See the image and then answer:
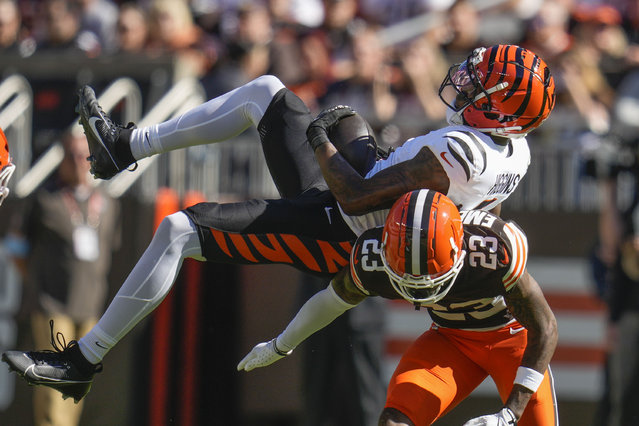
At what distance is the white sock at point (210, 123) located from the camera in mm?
5312

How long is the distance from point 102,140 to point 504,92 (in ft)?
6.03

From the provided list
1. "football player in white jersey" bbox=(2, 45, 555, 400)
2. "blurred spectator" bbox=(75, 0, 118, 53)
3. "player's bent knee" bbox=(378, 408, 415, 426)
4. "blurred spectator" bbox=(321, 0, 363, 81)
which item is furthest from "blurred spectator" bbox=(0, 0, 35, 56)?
"player's bent knee" bbox=(378, 408, 415, 426)

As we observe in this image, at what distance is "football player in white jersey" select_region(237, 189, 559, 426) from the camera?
463 centimetres

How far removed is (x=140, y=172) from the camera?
821 cm

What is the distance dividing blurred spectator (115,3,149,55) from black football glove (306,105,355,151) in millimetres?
4430

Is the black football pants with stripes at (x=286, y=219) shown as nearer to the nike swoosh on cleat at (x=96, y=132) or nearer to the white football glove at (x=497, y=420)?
the nike swoosh on cleat at (x=96, y=132)

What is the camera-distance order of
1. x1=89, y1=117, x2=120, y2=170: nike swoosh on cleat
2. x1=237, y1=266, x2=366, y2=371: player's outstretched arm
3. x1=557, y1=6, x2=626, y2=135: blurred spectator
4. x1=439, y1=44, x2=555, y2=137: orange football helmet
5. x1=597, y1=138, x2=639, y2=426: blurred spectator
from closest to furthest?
x1=439, y1=44, x2=555, y2=137: orange football helmet → x1=237, y1=266, x2=366, y2=371: player's outstretched arm → x1=89, y1=117, x2=120, y2=170: nike swoosh on cleat → x1=597, y1=138, x2=639, y2=426: blurred spectator → x1=557, y1=6, x2=626, y2=135: blurred spectator

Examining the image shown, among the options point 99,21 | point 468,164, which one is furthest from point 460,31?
point 468,164

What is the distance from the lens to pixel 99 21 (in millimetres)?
9641

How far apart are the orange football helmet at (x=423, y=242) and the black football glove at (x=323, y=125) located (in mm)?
494

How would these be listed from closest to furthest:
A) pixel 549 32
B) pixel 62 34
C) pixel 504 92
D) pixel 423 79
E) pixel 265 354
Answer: pixel 504 92 → pixel 265 354 → pixel 423 79 → pixel 549 32 → pixel 62 34

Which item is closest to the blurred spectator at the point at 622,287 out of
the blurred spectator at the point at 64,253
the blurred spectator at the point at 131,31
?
the blurred spectator at the point at 64,253

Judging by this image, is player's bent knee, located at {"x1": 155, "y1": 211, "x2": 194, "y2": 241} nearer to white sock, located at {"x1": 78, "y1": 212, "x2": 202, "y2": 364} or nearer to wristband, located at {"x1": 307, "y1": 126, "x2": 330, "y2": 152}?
white sock, located at {"x1": 78, "y1": 212, "x2": 202, "y2": 364}

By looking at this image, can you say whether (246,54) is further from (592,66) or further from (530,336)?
(530,336)
